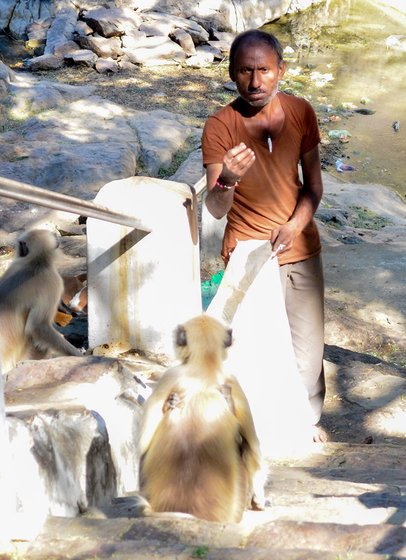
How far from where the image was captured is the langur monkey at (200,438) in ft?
9.16

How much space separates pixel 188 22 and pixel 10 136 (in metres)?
7.53

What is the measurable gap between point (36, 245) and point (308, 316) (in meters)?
1.58

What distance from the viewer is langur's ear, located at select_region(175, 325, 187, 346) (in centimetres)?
300

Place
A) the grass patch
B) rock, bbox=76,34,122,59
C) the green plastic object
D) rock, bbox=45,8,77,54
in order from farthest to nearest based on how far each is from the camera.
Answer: rock, bbox=45,8,77,54
rock, bbox=76,34,122,59
the grass patch
the green plastic object

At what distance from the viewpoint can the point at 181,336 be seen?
300 centimetres

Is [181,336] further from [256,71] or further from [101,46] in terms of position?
[101,46]

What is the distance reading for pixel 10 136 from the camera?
964 centimetres

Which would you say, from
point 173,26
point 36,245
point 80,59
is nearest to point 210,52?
point 173,26

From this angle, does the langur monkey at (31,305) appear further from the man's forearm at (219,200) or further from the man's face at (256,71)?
the man's face at (256,71)

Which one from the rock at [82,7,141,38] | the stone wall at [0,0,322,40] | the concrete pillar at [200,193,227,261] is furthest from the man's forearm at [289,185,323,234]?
the stone wall at [0,0,322,40]

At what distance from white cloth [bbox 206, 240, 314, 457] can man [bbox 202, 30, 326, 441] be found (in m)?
0.11

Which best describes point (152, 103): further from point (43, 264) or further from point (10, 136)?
point (43, 264)

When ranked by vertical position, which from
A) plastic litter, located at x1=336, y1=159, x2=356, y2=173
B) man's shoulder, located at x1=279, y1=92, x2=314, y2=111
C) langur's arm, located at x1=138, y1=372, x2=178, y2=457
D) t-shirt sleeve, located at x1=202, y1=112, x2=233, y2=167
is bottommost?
plastic litter, located at x1=336, y1=159, x2=356, y2=173

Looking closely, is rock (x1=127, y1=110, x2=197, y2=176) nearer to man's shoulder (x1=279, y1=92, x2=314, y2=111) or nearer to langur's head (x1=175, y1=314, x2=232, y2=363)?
man's shoulder (x1=279, y1=92, x2=314, y2=111)
